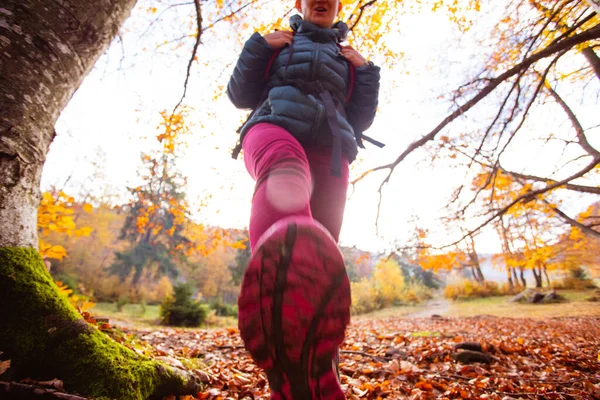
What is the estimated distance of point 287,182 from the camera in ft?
2.27

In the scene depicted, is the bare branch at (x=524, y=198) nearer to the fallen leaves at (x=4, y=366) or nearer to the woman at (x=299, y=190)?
the woman at (x=299, y=190)

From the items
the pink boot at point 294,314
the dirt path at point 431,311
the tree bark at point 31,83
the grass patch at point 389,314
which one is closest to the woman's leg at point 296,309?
the pink boot at point 294,314

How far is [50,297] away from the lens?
1.09 m

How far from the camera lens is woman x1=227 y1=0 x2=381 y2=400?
48 cm

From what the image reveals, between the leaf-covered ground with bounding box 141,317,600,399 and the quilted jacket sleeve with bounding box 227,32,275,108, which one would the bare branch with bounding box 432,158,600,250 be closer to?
the leaf-covered ground with bounding box 141,317,600,399

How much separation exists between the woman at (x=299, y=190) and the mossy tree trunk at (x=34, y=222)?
0.80m

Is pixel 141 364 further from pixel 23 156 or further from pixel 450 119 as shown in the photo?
pixel 450 119

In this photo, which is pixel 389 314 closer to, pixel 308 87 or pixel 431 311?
pixel 431 311

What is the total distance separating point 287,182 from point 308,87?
0.60 m

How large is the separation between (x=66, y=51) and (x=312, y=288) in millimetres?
1603

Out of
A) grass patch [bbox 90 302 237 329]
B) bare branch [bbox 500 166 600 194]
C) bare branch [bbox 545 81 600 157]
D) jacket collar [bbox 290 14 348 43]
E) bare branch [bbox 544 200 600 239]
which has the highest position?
bare branch [bbox 545 81 600 157]

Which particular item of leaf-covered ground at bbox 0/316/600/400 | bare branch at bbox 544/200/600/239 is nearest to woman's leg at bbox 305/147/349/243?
leaf-covered ground at bbox 0/316/600/400

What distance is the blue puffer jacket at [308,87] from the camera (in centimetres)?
101

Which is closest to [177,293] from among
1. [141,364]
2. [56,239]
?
[141,364]
